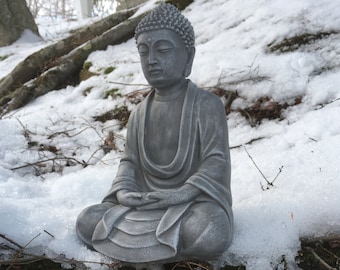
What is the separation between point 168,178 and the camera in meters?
2.56

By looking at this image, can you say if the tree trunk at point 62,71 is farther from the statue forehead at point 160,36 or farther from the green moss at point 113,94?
the statue forehead at point 160,36

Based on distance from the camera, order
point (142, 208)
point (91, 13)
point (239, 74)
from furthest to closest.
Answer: point (91, 13) < point (239, 74) < point (142, 208)

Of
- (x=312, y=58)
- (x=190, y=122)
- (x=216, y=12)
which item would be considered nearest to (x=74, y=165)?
(x=190, y=122)

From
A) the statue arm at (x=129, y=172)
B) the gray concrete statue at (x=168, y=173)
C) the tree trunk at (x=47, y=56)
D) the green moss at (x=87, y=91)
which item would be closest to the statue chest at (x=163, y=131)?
the gray concrete statue at (x=168, y=173)

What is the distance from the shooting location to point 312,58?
Answer: 169 inches

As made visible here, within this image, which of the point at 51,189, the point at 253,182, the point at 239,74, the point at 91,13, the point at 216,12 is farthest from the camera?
the point at 91,13

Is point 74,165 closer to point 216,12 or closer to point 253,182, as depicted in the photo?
point 253,182

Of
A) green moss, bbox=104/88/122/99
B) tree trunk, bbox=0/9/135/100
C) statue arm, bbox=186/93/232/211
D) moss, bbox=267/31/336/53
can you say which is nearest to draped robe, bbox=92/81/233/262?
statue arm, bbox=186/93/232/211

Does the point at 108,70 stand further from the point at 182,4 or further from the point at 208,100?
the point at 208,100

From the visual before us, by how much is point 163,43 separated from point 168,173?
76 cm

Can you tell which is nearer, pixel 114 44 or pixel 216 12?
pixel 216 12

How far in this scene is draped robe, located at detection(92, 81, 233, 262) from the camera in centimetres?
225

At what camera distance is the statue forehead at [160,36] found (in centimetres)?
244

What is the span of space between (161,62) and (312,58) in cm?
241
